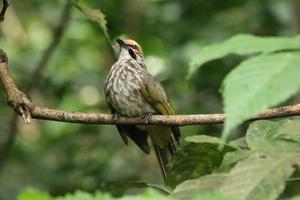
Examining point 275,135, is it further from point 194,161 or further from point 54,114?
point 54,114

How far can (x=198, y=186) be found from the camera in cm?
175

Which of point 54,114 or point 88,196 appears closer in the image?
point 88,196

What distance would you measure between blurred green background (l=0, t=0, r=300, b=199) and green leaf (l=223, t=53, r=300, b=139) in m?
4.53

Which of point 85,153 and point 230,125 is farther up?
point 85,153

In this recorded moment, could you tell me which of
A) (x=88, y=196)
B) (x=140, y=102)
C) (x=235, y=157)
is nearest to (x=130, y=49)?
(x=140, y=102)

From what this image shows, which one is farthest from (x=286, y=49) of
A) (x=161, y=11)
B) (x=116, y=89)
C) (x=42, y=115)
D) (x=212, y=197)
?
(x=161, y=11)

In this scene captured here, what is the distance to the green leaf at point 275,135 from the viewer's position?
1768mm

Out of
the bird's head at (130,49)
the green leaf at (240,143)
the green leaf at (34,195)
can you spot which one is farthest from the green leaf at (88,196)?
the bird's head at (130,49)

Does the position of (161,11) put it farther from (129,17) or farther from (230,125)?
(230,125)

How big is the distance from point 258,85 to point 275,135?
0.74 meters

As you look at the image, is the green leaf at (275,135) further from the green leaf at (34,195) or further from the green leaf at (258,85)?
the green leaf at (34,195)

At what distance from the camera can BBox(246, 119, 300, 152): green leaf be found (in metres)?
1.77

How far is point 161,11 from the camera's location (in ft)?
24.2

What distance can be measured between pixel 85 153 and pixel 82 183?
1.53 ft
